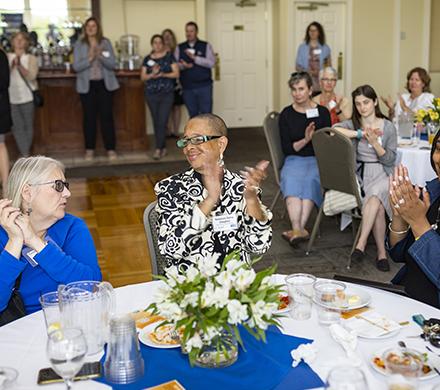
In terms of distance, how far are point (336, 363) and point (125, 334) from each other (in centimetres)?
53

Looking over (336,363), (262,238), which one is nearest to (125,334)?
(336,363)

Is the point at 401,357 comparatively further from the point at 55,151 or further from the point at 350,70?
the point at 350,70

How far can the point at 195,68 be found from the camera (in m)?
9.22

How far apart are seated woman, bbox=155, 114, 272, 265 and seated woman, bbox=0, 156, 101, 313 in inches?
12.6

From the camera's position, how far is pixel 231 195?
99.0 inches

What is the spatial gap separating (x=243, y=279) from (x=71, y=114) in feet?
25.5

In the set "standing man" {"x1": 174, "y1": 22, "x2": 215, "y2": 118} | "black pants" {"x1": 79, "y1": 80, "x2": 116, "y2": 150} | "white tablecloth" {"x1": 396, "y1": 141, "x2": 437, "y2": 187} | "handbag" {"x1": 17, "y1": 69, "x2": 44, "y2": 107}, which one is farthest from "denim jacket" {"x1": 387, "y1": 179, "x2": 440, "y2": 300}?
"standing man" {"x1": 174, "y1": 22, "x2": 215, "y2": 118}

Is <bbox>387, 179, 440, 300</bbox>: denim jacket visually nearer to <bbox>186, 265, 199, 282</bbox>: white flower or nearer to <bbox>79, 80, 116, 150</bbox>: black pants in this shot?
<bbox>186, 265, 199, 282</bbox>: white flower

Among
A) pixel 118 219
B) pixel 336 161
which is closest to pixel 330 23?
pixel 118 219

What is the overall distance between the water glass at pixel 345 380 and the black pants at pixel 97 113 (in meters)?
7.78

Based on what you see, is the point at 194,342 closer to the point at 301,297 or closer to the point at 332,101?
the point at 301,297

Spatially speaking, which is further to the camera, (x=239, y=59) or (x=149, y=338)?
(x=239, y=59)

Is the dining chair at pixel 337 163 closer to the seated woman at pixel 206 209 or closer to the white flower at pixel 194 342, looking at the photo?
the seated woman at pixel 206 209

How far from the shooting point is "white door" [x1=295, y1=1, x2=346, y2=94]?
36.6ft
